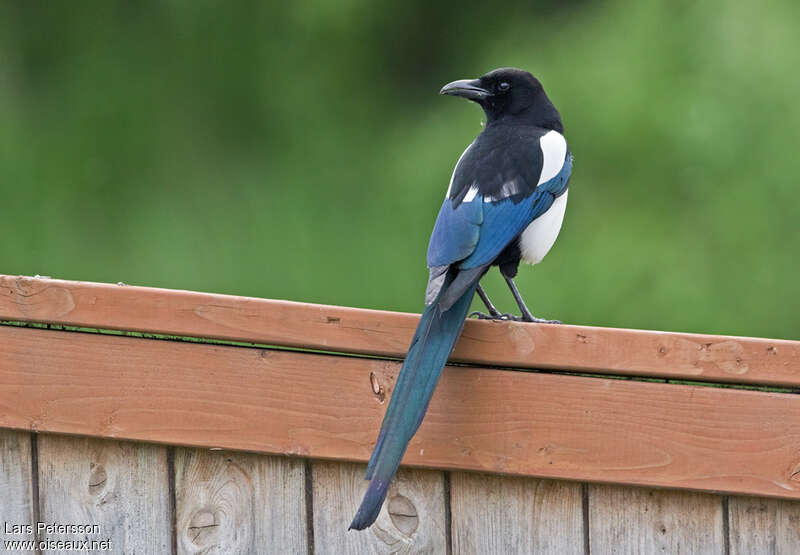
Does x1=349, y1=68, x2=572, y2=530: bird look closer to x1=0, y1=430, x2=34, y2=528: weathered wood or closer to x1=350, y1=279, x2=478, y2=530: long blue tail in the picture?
x1=350, y1=279, x2=478, y2=530: long blue tail

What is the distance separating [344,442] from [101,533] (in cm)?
34

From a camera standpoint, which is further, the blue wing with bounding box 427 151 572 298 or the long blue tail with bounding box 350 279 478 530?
the blue wing with bounding box 427 151 572 298

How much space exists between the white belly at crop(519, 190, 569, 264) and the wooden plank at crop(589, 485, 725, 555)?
64 centimetres

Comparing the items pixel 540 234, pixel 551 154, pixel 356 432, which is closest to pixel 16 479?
pixel 356 432

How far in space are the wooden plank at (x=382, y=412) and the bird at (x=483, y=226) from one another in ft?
0.22

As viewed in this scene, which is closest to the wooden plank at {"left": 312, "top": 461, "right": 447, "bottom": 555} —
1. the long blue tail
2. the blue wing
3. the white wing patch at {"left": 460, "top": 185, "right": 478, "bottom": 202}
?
the long blue tail

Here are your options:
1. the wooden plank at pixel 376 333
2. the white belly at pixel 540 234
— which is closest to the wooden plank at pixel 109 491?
the wooden plank at pixel 376 333

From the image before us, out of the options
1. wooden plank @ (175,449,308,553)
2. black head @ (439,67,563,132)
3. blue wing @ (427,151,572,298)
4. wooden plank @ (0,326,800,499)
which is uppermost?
black head @ (439,67,563,132)

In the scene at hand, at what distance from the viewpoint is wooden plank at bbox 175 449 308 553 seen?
1384 mm

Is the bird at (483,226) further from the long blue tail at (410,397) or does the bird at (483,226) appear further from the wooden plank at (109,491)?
the wooden plank at (109,491)

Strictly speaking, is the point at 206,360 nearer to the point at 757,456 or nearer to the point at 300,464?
the point at 300,464

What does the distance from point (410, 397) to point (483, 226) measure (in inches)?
18.9

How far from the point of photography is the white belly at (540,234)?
Answer: 186 cm

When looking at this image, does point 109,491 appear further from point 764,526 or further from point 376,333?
point 764,526
